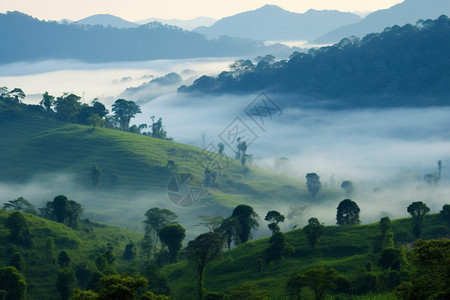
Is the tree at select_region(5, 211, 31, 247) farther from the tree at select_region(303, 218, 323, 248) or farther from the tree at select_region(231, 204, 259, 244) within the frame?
the tree at select_region(303, 218, 323, 248)

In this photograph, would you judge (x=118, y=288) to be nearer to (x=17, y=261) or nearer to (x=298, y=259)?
(x=298, y=259)

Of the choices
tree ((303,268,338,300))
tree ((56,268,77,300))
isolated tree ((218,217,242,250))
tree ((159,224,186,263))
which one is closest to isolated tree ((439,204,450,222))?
isolated tree ((218,217,242,250))

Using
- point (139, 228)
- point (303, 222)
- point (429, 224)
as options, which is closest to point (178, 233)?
point (429, 224)

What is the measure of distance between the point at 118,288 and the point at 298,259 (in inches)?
2188

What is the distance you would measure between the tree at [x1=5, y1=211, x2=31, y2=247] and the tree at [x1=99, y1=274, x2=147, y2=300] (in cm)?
7567

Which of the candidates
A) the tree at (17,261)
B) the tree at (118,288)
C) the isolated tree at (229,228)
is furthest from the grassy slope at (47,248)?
the tree at (118,288)

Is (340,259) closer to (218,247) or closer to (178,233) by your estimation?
(218,247)

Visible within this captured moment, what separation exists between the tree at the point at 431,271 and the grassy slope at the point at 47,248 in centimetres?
7716

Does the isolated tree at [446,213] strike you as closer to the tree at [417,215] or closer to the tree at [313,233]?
the tree at [417,215]

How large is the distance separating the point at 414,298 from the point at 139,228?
144 metres

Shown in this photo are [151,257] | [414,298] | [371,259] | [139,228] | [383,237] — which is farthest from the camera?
[139,228]

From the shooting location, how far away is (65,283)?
98.9m

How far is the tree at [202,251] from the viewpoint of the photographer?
297 ft

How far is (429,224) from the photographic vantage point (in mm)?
102312
